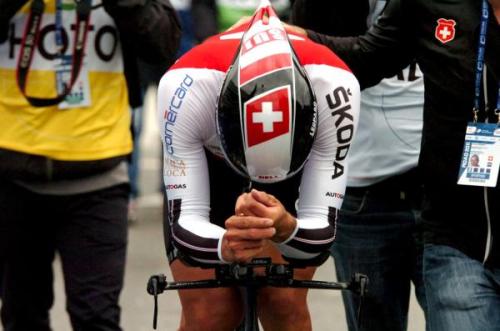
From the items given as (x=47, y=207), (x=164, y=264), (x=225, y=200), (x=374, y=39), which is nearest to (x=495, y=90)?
(x=374, y=39)

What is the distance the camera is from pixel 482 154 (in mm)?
3984

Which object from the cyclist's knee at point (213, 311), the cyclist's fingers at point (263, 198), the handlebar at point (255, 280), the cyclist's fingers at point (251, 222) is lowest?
the cyclist's knee at point (213, 311)

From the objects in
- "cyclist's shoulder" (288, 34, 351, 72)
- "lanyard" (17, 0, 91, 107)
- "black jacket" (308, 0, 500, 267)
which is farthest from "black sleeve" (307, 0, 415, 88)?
"lanyard" (17, 0, 91, 107)

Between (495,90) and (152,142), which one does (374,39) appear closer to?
(495,90)

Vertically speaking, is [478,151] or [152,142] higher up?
[478,151]

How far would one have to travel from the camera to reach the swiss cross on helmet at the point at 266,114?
3570mm

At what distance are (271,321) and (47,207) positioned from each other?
1.42 meters

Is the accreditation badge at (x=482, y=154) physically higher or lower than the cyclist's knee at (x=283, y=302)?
higher

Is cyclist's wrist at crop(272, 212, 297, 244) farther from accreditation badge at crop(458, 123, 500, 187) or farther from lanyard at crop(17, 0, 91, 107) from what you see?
lanyard at crop(17, 0, 91, 107)

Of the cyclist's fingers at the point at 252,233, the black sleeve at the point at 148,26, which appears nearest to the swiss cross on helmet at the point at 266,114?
the cyclist's fingers at the point at 252,233

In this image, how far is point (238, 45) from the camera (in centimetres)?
401

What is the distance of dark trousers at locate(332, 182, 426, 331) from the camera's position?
4.91 metres

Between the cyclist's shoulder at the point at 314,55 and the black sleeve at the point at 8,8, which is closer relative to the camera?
the cyclist's shoulder at the point at 314,55

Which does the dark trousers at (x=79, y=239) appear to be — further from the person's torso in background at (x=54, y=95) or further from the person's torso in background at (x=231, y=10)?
the person's torso in background at (x=231, y=10)
